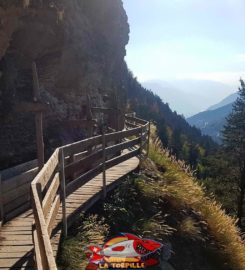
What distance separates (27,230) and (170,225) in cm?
318

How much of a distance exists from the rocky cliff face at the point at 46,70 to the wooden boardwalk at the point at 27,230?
2.55m

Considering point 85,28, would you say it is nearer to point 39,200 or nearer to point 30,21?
point 30,21

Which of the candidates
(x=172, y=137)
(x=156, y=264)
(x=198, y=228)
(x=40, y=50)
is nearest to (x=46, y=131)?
(x=40, y=50)

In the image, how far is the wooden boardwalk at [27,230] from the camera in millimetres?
5902

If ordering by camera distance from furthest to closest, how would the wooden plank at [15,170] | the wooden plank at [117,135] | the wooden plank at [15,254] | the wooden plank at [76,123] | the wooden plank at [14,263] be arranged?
the wooden plank at [76,123]
the wooden plank at [15,170]
the wooden plank at [117,135]
the wooden plank at [15,254]
the wooden plank at [14,263]

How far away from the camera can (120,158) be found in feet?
36.2

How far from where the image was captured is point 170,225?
8711mm

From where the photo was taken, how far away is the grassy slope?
734 centimetres

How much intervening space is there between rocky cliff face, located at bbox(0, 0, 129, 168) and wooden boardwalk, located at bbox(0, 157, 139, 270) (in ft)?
8.38

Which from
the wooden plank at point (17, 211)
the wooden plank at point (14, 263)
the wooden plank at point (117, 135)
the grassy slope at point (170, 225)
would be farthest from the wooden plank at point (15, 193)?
the wooden plank at point (14, 263)

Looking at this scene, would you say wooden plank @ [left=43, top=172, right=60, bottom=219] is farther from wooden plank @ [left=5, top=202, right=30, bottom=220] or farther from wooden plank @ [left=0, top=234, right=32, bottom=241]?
wooden plank @ [left=5, top=202, right=30, bottom=220]

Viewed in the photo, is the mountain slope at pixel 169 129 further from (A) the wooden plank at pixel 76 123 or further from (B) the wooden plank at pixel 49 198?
(B) the wooden plank at pixel 49 198

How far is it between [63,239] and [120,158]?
465cm

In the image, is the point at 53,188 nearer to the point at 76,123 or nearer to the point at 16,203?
the point at 16,203
